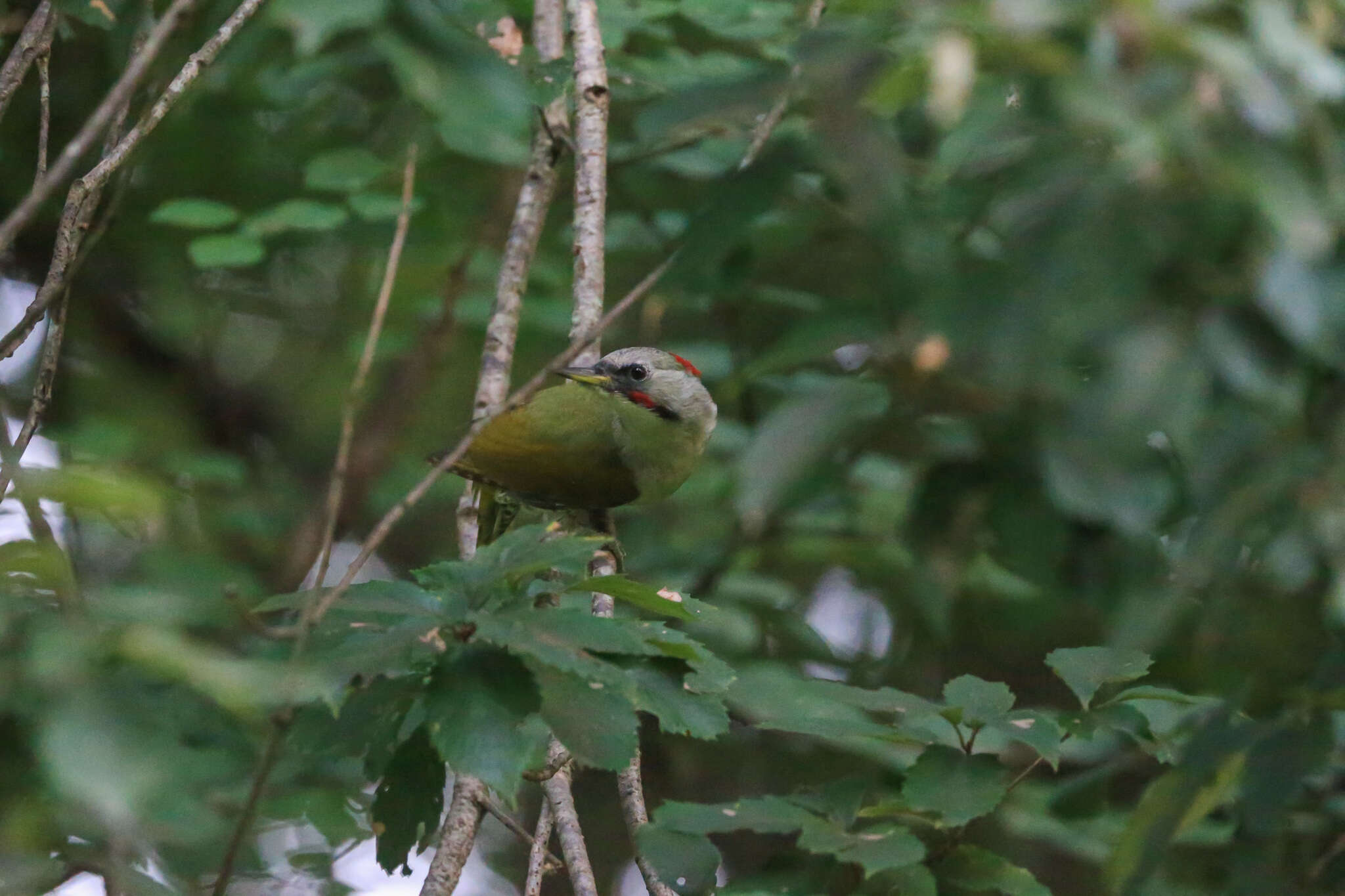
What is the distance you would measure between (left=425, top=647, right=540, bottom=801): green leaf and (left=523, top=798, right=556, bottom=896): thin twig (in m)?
0.68

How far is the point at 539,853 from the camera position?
238 centimetres

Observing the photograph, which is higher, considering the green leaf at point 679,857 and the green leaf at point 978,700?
the green leaf at point 978,700

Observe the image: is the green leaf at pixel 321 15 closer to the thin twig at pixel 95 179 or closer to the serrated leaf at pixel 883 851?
the thin twig at pixel 95 179

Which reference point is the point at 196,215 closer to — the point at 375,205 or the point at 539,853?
the point at 375,205

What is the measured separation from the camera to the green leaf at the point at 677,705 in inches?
78.7

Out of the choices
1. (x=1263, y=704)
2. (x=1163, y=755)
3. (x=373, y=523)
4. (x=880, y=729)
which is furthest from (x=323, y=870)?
(x=373, y=523)

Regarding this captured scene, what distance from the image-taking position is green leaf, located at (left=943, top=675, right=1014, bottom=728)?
6.97 ft

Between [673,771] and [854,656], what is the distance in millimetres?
995

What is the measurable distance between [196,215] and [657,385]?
1.55 meters

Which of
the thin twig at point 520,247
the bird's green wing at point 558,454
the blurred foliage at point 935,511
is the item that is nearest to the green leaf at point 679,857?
the blurred foliage at point 935,511

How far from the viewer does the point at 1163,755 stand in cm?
211

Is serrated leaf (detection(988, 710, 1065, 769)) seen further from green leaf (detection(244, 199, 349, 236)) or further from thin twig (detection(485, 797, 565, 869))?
green leaf (detection(244, 199, 349, 236))

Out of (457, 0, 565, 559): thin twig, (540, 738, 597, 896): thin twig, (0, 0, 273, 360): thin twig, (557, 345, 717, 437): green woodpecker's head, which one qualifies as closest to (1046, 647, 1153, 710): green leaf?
(540, 738, 597, 896): thin twig

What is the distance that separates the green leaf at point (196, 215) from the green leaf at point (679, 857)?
2.57 metres
